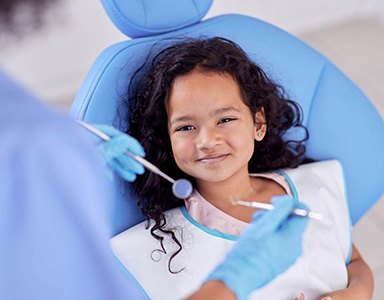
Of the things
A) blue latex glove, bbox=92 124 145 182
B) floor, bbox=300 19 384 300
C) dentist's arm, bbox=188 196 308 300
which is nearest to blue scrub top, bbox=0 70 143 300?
dentist's arm, bbox=188 196 308 300

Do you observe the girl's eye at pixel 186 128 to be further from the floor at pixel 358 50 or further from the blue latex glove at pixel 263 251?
the floor at pixel 358 50

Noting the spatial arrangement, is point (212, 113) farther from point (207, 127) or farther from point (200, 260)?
point (200, 260)

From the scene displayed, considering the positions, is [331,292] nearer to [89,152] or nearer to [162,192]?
[162,192]

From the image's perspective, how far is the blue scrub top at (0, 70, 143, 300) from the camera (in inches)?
25.6

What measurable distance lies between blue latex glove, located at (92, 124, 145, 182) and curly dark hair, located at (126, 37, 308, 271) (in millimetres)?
222

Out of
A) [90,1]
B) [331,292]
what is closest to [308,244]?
[331,292]

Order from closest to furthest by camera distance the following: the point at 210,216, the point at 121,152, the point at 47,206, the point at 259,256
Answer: the point at 47,206 < the point at 259,256 < the point at 121,152 < the point at 210,216

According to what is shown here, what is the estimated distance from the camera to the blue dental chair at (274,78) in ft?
4.17

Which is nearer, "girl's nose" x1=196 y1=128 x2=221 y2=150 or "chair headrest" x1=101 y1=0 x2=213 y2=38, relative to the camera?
"girl's nose" x1=196 y1=128 x2=221 y2=150

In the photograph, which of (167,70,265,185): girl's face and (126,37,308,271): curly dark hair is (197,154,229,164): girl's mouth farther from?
(126,37,308,271): curly dark hair

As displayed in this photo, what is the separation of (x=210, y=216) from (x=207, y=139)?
7.3 inches

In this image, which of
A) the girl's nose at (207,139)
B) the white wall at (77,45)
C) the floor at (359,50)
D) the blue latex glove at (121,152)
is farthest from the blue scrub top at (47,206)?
the white wall at (77,45)

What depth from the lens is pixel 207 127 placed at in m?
1.21

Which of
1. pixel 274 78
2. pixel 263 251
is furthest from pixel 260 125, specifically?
pixel 263 251
